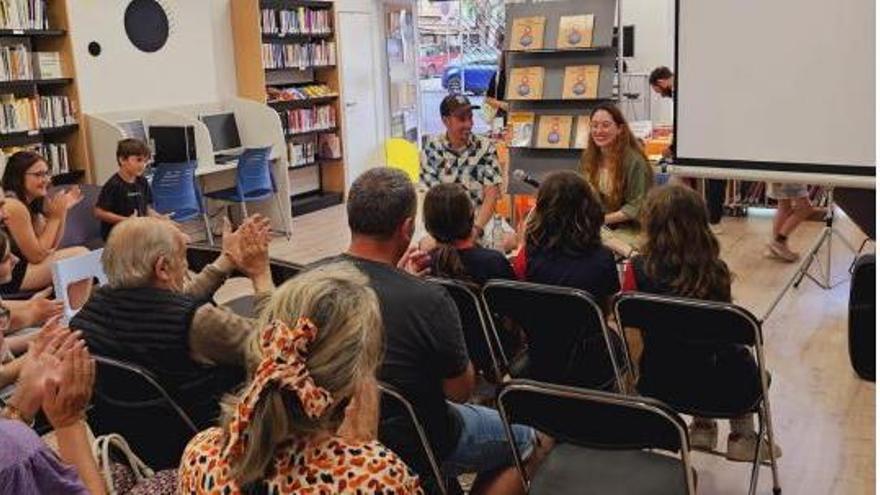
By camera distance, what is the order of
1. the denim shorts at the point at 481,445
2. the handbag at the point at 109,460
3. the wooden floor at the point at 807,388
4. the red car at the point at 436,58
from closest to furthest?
the handbag at the point at 109,460, the denim shorts at the point at 481,445, the wooden floor at the point at 807,388, the red car at the point at 436,58

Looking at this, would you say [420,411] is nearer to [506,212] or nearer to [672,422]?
[672,422]

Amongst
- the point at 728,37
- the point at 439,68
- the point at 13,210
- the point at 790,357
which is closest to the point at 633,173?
the point at 790,357

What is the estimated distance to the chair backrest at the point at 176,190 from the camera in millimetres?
6270

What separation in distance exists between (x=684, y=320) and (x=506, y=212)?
390 cm

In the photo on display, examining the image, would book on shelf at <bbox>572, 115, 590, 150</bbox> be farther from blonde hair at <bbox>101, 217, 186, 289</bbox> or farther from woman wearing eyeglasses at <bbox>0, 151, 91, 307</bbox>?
blonde hair at <bbox>101, 217, 186, 289</bbox>

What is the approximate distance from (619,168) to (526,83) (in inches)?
74.3

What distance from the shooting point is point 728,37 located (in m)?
2.51

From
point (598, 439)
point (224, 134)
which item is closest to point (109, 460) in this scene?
point (598, 439)

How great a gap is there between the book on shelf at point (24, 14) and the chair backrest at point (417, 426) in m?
4.95

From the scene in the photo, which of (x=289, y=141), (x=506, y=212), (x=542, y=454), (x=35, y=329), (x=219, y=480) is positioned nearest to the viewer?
(x=219, y=480)

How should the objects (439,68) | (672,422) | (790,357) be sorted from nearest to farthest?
(672,422)
(790,357)
(439,68)

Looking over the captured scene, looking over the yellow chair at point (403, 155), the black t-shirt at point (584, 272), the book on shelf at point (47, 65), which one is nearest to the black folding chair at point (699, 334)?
the black t-shirt at point (584, 272)

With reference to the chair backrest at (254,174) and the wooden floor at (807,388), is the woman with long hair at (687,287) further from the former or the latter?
the chair backrest at (254,174)

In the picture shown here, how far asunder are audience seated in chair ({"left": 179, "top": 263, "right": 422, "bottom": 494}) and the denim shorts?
2.89 feet
